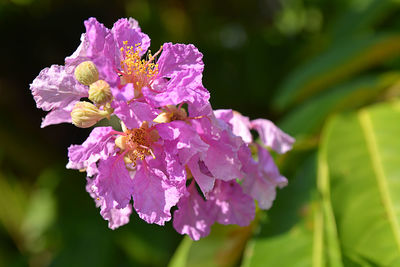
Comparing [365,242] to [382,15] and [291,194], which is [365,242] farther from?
[382,15]

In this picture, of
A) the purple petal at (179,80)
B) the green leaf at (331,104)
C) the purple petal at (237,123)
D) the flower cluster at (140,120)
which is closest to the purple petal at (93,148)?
the flower cluster at (140,120)

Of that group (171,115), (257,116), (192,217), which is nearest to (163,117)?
(171,115)

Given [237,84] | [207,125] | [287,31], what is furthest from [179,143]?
[287,31]

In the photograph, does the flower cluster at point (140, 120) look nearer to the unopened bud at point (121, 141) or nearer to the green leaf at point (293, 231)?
the unopened bud at point (121, 141)

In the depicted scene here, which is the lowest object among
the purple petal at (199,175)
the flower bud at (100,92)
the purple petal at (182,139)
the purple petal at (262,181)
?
the purple petal at (262,181)

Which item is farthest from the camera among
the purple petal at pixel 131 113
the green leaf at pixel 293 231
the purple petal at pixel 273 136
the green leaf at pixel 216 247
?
the green leaf at pixel 216 247

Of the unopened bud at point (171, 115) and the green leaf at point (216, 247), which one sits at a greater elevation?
the unopened bud at point (171, 115)
